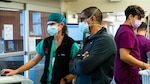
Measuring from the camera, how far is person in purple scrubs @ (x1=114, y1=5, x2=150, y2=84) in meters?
2.20

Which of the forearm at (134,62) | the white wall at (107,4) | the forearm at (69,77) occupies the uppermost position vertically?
the white wall at (107,4)

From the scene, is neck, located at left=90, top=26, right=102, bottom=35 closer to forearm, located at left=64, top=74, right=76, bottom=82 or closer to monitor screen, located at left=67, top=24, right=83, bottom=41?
forearm, located at left=64, top=74, right=76, bottom=82

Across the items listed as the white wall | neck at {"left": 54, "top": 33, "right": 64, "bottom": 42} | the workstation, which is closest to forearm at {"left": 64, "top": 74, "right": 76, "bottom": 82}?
neck at {"left": 54, "top": 33, "right": 64, "bottom": 42}

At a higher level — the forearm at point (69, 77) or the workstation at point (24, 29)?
the workstation at point (24, 29)

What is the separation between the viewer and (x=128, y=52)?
7.30 feet

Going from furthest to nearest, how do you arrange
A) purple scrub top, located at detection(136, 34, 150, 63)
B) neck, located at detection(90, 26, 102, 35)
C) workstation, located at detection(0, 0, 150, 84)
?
workstation, located at detection(0, 0, 150, 84)
purple scrub top, located at detection(136, 34, 150, 63)
neck, located at detection(90, 26, 102, 35)

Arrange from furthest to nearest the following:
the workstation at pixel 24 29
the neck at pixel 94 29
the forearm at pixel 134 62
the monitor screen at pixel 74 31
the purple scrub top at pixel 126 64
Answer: the monitor screen at pixel 74 31 < the workstation at pixel 24 29 < the purple scrub top at pixel 126 64 < the forearm at pixel 134 62 < the neck at pixel 94 29

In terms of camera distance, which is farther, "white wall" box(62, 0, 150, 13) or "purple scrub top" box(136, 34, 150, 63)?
"white wall" box(62, 0, 150, 13)

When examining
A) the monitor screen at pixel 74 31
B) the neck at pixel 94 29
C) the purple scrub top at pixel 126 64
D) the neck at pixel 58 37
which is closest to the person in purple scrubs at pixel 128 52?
the purple scrub top at pixel 126 64

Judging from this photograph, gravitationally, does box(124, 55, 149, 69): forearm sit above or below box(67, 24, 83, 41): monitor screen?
below

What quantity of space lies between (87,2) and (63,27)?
339 centimetres

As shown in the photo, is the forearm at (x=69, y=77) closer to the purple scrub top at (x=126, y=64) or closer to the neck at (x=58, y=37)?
the neck at (x=58, y=37)

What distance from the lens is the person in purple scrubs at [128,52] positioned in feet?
7.20

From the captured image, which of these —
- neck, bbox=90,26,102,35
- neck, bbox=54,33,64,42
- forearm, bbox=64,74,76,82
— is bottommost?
forearm, bbox=64,74,76,82
